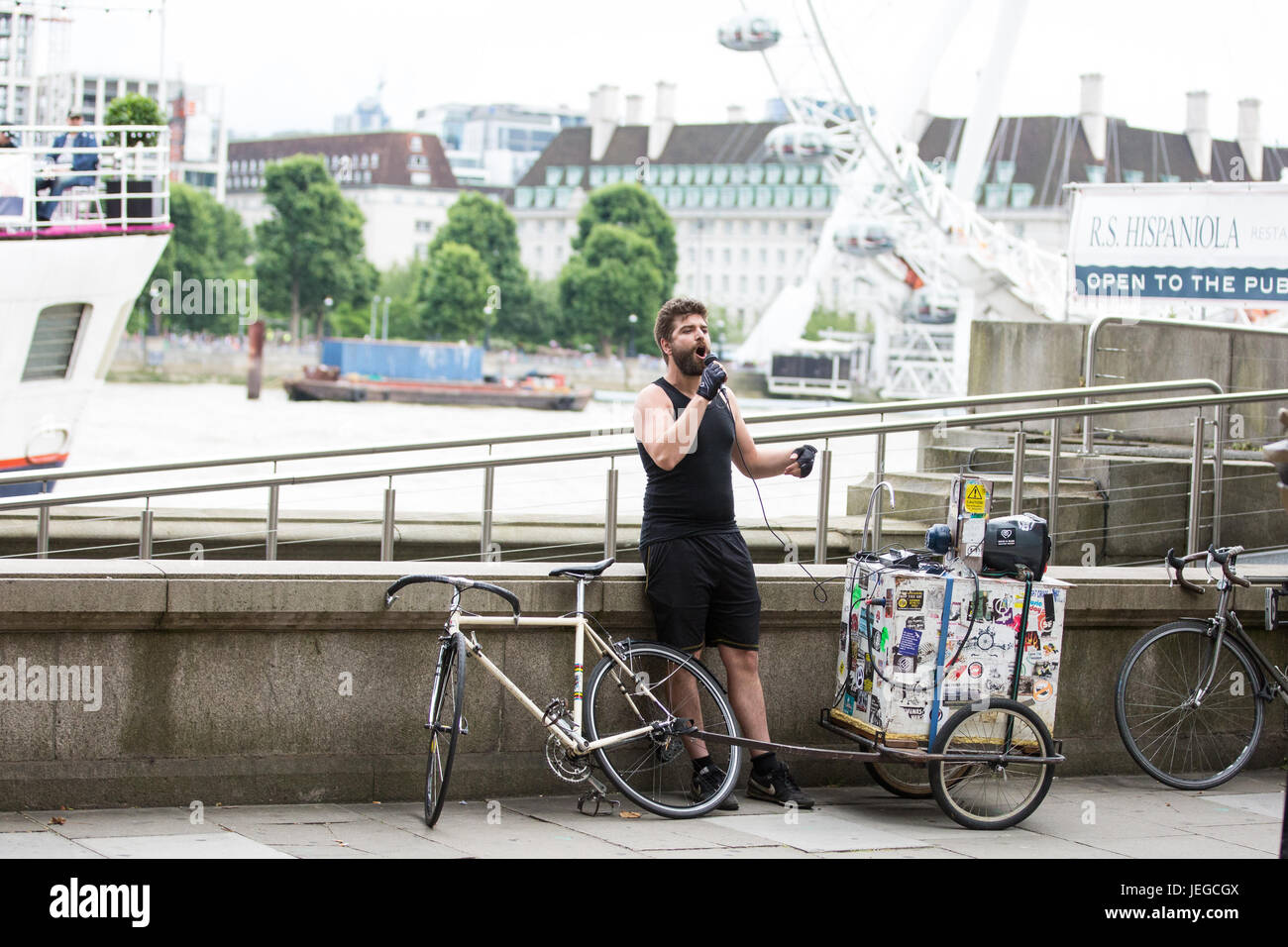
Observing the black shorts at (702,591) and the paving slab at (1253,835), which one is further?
the black shorts at (702,591)

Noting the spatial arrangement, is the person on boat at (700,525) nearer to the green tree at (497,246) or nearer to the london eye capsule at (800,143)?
the london eye capsule at (800,143)

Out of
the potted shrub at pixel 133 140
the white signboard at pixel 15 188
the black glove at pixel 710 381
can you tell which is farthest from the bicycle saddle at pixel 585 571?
the potted shrub at pixel 133 140

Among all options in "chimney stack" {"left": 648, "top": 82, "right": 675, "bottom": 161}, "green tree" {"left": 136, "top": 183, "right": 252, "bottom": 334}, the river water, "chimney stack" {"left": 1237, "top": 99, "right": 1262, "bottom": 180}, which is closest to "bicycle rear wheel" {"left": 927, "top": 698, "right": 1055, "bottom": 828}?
the river water

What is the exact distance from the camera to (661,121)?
14525 centimetres

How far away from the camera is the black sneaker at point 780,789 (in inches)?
259

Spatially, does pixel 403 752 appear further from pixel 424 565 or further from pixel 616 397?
pixel 616 397

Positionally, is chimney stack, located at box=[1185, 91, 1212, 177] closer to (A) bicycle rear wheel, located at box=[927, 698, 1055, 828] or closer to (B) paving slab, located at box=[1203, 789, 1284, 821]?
(B) paving slab, located at box=[1203, 789, 1284, 821]

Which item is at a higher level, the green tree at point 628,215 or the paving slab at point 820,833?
the green tree at point 628,215

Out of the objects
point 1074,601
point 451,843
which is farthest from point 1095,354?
point 451,843

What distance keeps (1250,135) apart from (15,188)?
319 feet

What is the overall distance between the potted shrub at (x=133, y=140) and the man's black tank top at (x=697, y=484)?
60.1ft

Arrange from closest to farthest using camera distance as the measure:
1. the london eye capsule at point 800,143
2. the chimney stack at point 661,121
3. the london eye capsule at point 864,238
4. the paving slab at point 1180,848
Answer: the paving slab at point 1180,848 → the london eye capsule at point 800,143 → the london eye capsule at point 864,238 → the chimney stack at point 661,121

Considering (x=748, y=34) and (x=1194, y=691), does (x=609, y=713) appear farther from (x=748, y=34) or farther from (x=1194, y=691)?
(x=748, y=34)

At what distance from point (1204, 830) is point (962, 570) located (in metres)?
1.35
